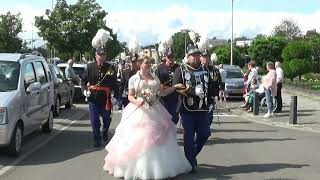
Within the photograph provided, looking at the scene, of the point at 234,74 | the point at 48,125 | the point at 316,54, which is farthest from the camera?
the point at 316,54

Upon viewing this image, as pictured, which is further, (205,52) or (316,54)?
(316,54)

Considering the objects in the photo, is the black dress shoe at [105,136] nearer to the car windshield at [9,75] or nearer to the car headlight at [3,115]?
the car windshield at [9,75]

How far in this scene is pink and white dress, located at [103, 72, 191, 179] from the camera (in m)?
8.30

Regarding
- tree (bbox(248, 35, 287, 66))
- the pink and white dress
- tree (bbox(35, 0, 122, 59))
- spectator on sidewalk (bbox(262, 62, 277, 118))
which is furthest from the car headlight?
tree (bbox(248, 35, 287, 66))

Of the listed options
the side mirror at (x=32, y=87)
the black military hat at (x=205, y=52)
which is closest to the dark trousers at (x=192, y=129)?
the black military hat at (x=205, y=52)

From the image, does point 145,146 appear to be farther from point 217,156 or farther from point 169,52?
point 169,52

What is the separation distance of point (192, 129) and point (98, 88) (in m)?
3.10

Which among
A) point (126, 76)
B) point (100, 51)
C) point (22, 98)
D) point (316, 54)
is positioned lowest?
point (22, 98)

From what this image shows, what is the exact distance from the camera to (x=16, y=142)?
10.3m

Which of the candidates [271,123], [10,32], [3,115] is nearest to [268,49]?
[10,32]

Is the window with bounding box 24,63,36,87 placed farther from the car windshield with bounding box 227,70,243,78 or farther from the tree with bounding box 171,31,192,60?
the car windshield with bounding box 227,70,243,78

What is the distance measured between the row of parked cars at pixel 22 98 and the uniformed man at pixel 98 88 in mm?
986

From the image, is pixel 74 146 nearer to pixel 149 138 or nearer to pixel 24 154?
pixel 24 154

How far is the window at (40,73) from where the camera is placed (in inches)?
483
